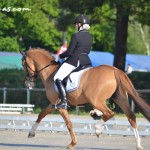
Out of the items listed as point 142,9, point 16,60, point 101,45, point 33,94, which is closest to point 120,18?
point 142,9

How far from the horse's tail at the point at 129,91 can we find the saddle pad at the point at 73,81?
878mm

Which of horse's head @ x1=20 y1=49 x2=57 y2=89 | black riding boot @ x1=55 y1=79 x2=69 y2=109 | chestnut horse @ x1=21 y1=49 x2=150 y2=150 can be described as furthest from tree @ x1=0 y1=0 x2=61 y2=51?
chestnut horse @ x1=21 y1=49 x2=150 y2=150

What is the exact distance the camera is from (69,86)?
51.3ft

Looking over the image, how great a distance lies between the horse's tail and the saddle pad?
878mm

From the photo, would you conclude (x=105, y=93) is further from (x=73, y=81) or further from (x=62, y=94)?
(x=62, y=94)

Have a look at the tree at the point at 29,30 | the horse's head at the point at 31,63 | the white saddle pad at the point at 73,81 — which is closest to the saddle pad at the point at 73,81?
the white saddle pad at the point at 73,81

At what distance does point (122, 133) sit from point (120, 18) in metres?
16.3

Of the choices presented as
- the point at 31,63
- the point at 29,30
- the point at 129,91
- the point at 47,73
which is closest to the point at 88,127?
the point at 31,63

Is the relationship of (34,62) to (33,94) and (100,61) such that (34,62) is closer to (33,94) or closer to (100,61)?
(33,94)

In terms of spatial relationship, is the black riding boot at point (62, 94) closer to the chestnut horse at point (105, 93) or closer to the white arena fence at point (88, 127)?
the chestnut horse at point (105, 93)

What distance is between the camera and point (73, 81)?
15.5 metres

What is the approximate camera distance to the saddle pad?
50.8ft

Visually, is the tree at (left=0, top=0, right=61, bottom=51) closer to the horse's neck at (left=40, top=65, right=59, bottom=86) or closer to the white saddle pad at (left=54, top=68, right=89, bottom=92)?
the horse's neck at (left=40, top=65, right=59, bottom=86)

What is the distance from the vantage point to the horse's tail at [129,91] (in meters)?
15.1
